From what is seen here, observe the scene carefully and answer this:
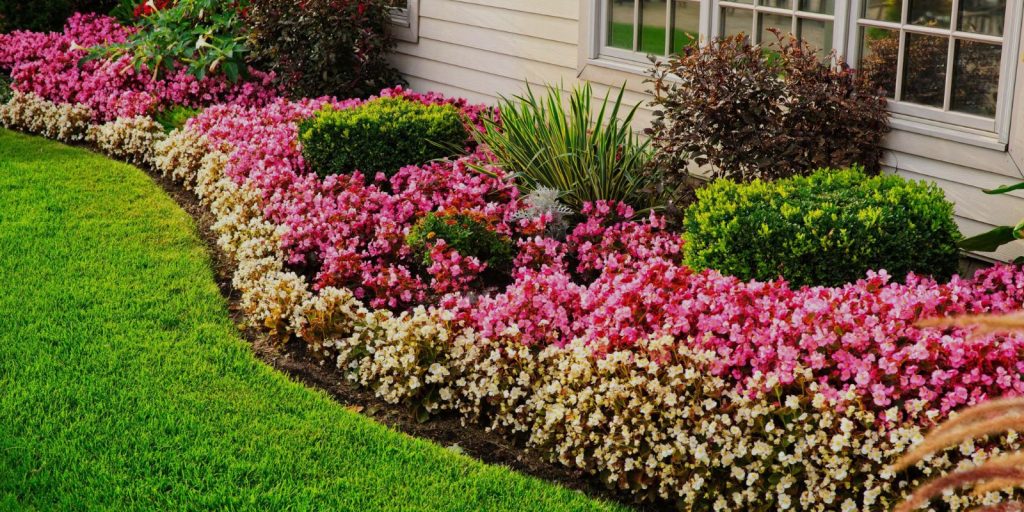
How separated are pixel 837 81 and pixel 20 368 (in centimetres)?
415

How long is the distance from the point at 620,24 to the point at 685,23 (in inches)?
21.4

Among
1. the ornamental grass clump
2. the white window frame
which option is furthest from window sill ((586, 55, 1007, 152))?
the white window frame

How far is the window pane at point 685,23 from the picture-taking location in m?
6.50

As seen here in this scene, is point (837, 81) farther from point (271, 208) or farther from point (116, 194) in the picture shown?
point (116, 194)

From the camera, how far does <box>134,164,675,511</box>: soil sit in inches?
159

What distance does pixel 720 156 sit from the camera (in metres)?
5.45

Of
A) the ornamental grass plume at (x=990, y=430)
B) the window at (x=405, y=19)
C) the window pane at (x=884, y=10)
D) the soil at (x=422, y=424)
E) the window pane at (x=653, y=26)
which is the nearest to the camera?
the ornamental grass plume at (x=990, y=430)

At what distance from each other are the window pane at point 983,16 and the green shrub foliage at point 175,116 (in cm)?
585

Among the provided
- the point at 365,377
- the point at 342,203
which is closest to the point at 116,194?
the point at 342,203

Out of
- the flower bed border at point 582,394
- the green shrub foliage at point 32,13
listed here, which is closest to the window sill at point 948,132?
the flower bed border at point 582,394

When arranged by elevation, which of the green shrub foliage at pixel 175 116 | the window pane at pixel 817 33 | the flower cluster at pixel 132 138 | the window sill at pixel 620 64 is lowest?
the flower cluster at pixel 132 138

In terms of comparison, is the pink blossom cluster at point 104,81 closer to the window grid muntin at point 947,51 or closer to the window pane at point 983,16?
the window grid muntin at point 947,51

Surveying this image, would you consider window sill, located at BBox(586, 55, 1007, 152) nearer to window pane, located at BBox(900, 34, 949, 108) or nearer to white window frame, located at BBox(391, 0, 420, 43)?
window pane, located at BBox(900, 34, 949, 108)

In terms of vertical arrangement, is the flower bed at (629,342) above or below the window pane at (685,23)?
below
